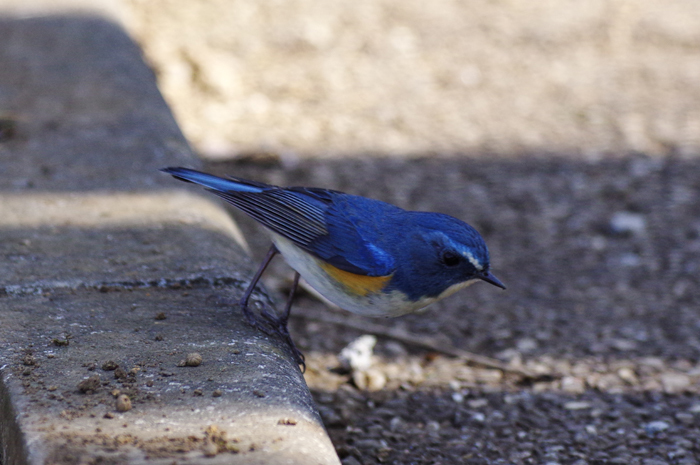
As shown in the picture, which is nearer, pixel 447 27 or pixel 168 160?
pixel 168 160

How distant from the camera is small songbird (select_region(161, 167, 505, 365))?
98.1 inches

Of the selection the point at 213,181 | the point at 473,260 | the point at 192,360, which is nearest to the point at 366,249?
the point at 473,260

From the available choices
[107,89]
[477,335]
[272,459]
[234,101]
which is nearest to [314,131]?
[234,101]

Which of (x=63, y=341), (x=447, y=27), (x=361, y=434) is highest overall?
(x=447, y=27)

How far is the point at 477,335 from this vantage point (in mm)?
3473

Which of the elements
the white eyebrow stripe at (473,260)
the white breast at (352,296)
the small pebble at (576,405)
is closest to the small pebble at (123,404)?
the white breast at (352,296)

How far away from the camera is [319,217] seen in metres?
2.67

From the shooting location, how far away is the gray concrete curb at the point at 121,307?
185 centimetres

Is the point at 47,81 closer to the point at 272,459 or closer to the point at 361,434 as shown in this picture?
the point at 361,434

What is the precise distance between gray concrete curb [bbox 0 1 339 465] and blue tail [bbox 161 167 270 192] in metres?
0.27

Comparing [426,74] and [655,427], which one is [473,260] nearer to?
[655,427]

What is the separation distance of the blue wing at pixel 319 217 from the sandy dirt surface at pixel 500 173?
620mm

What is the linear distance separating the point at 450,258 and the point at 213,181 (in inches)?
34.8

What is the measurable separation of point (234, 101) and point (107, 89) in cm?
153
